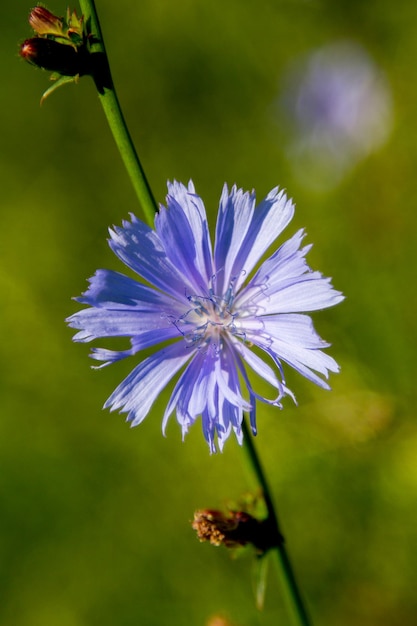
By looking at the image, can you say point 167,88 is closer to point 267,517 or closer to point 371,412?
point 371,412

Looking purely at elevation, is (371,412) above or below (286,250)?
below

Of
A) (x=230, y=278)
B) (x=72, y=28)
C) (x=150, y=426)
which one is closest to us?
(x=72, y=28)

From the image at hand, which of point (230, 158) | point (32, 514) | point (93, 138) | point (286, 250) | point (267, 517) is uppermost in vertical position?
point (93, 138)

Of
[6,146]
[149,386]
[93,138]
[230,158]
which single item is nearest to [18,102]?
[6,146]

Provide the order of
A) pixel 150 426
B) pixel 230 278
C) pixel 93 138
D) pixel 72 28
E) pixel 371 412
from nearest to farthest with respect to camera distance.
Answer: pixel 72 28 < pixel 230 278 < pixel 371 412 < pixel 150 426 < pixel 93 138

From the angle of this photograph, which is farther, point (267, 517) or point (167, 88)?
point (167, 88)

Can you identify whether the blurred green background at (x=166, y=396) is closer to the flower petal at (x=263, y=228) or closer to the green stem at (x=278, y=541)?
the green stem at (x=278, y=541)

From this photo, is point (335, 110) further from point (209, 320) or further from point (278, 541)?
point (278, 541)
